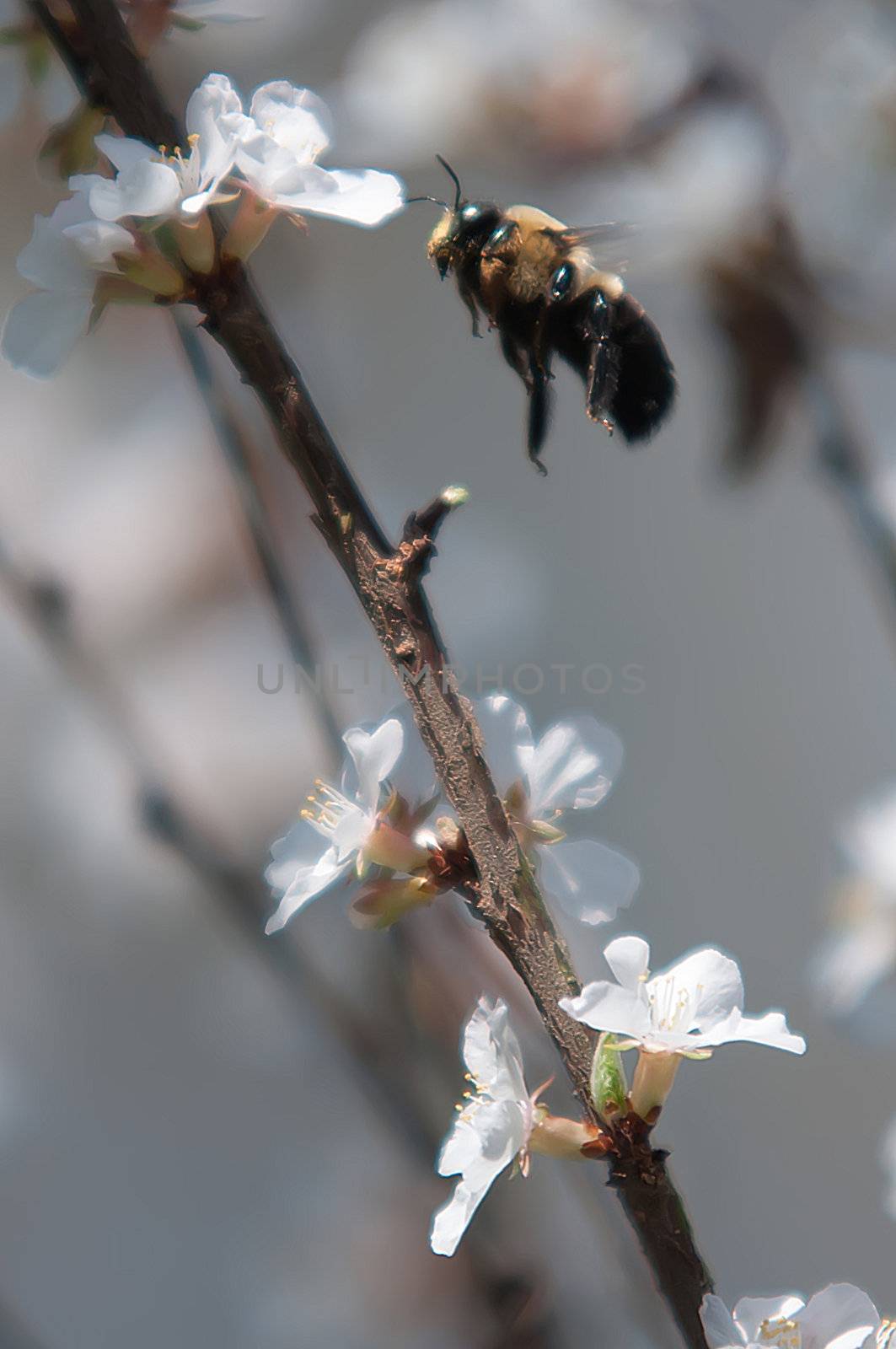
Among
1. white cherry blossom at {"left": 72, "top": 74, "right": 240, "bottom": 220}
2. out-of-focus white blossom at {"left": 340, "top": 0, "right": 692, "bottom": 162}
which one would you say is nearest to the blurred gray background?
out-of-focus white blossom at {"left": 340, "top": 0, "right": 692, "bottom": 162}

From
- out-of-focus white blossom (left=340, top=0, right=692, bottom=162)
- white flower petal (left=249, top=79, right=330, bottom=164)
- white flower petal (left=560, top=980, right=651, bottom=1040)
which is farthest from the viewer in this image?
out-of-focus white blossom (left=340, top=0, right=692, bottom=162)

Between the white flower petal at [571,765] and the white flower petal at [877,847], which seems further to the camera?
the white flower petal at [877,847]

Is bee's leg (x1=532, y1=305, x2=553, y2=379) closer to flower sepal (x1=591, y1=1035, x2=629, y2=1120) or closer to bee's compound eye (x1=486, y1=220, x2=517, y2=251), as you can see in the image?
bee's compound eye (x1=486, y1=220, x2=517, y2=251)

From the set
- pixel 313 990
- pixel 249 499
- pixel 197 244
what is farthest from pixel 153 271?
pixel 313 990

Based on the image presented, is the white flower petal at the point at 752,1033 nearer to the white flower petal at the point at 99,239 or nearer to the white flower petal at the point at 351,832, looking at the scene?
the white flower petal at the point at 351,832

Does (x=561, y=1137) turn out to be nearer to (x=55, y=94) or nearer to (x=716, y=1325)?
(x=716, y=1325)

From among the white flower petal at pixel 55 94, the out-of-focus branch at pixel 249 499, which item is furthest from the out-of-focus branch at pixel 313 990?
the white flower petal at pixel 55 94
